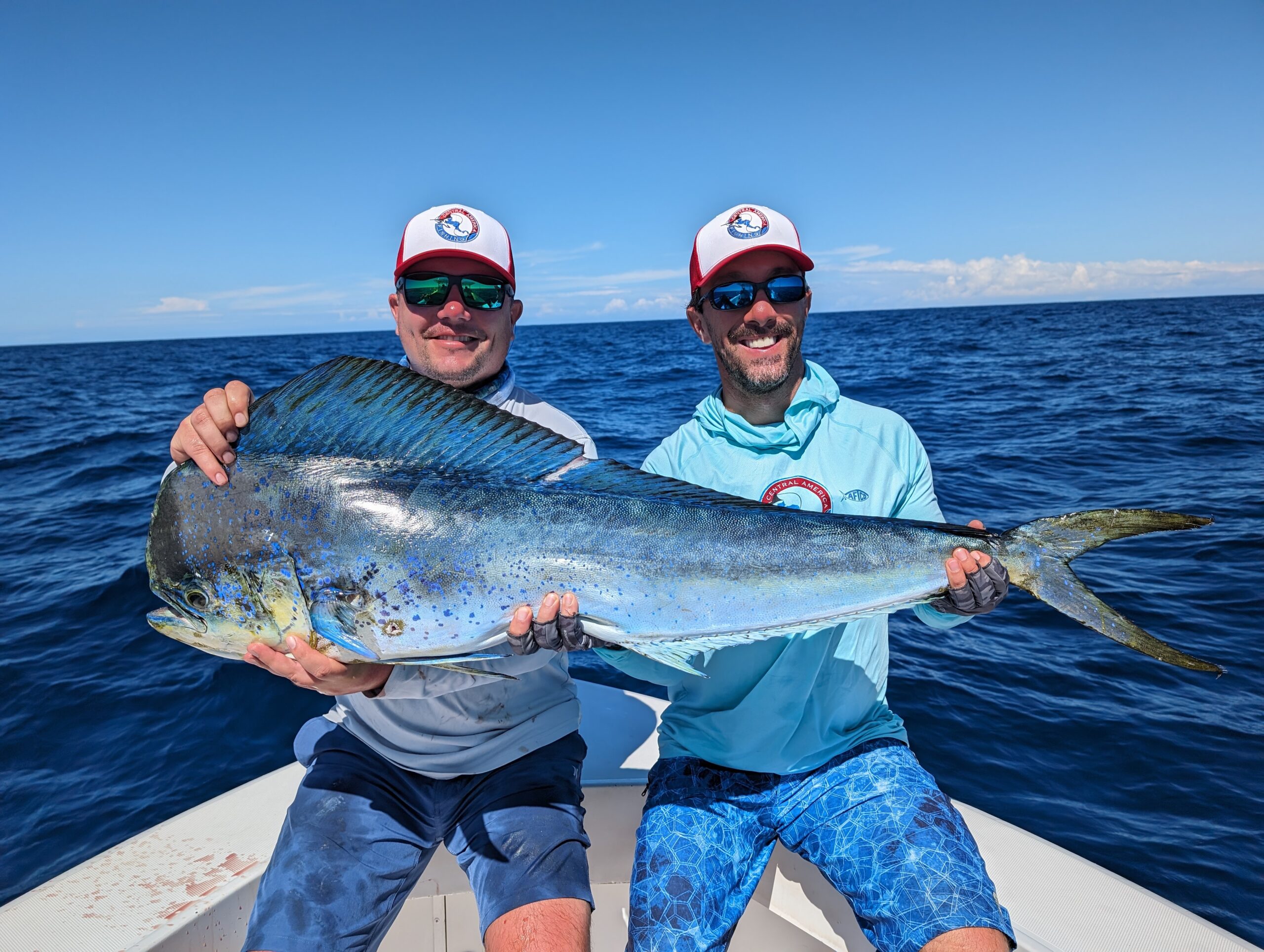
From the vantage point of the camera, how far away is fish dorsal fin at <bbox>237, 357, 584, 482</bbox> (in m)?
1.97

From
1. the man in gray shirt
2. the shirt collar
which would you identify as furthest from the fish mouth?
the shirt collar

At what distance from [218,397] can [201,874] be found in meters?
1.70

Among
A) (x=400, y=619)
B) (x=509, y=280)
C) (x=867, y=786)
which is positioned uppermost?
(x=509, y=280)

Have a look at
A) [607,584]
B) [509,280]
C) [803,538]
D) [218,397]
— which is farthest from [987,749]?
[218,397]

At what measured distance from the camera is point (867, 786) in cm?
224

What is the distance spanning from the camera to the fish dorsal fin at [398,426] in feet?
6.48

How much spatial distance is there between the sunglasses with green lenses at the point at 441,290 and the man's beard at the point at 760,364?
3.10 feet

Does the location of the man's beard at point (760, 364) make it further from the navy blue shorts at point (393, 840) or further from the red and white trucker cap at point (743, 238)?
the navy blue shorts at point (393, 840)

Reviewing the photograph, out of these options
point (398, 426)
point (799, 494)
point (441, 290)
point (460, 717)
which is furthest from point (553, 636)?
point (441, 290)

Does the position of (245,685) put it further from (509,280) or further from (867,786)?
(867,786)

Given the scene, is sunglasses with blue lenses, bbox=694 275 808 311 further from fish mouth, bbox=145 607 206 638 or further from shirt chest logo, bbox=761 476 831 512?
fish mouth, bbox=145 607 206 638

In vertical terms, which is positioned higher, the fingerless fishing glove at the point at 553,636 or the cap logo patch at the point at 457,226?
the cap logo patch at the point at 457,226

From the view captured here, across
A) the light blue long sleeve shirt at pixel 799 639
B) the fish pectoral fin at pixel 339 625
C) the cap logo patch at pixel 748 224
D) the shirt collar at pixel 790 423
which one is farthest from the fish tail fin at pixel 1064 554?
Answer: the fish pectoral fin at pixel 339 625

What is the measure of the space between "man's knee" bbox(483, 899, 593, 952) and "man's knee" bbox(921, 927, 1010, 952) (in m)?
0.94
